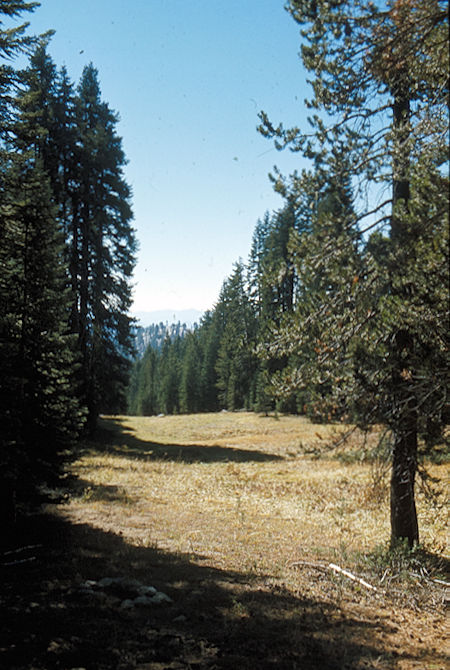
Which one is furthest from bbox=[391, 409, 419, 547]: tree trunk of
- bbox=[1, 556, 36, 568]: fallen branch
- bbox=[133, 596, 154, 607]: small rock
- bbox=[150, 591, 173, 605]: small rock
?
bbox=[1, 556, 36, 568]: fallen branch

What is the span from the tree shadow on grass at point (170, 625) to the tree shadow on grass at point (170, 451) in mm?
14592

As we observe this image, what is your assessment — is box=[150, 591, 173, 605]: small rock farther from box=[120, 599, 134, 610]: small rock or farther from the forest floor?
box=[120, 599, 134, 610]: small rock

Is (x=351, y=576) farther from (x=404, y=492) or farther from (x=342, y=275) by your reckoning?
(x=342, y=275)

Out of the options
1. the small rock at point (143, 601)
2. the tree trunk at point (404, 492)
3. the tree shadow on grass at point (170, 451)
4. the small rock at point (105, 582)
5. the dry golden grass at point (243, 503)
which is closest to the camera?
the small rock at point (143, 601)

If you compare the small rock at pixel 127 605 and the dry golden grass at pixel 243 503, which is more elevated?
the small rock at pixel 127 605

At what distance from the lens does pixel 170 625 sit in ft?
18.2

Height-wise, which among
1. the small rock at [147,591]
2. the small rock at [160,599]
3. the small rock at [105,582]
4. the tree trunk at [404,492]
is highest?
the tree trunk at [404,492]

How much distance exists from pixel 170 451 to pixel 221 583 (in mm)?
17644

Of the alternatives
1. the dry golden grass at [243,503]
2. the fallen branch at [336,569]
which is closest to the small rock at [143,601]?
the dry golden grass at [243,503]

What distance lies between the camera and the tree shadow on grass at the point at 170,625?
4.66m

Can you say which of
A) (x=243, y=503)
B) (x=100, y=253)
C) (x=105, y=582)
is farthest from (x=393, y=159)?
(x=100, y=253)

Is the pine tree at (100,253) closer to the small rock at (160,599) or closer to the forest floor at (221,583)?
the forest floor at (221,583)

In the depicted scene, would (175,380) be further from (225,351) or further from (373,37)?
(373,37)

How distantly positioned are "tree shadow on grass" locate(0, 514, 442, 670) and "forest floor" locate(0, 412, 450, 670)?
2cm
